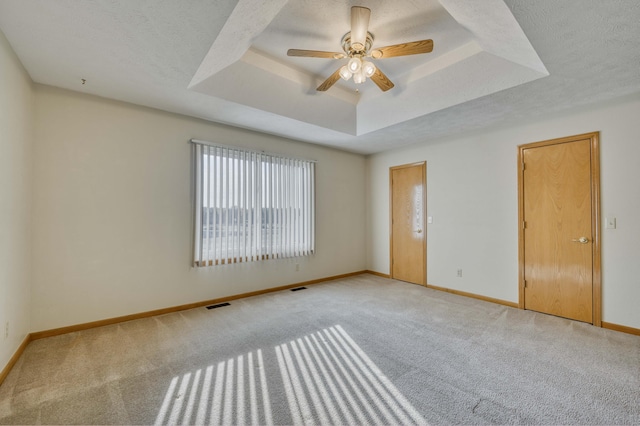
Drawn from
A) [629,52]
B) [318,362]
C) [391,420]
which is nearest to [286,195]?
[318,362]

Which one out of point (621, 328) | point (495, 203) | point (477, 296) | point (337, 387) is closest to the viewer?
point (337, 387)

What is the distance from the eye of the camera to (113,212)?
3117 millimetres

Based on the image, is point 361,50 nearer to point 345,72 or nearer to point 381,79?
point 345,72

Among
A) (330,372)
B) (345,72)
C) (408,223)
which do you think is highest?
(345,72)

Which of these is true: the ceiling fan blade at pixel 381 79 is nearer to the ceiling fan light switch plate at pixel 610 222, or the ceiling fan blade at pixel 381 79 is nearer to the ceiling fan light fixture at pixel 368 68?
the ceiling fan light fixture at pixel 368 68

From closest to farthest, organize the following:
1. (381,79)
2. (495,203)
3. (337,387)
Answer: (337,387) → (381,79) → (495,203)

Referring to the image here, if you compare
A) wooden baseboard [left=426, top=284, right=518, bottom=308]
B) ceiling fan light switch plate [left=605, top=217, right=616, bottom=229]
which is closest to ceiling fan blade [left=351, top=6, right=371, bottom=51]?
ceiling fan light switch plate [left=605, top=217, right=616, bottom=229]

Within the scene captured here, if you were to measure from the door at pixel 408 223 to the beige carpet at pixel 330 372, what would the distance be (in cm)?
153

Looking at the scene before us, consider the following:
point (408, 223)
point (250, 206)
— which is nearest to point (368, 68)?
point (250, 206)

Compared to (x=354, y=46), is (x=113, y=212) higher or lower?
lower

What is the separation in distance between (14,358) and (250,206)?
2648 mm

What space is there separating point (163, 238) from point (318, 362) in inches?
94.3

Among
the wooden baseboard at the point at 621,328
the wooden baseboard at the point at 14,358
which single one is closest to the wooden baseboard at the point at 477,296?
the wooden baseboard at the point at 621,328

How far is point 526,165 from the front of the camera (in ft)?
12.0
